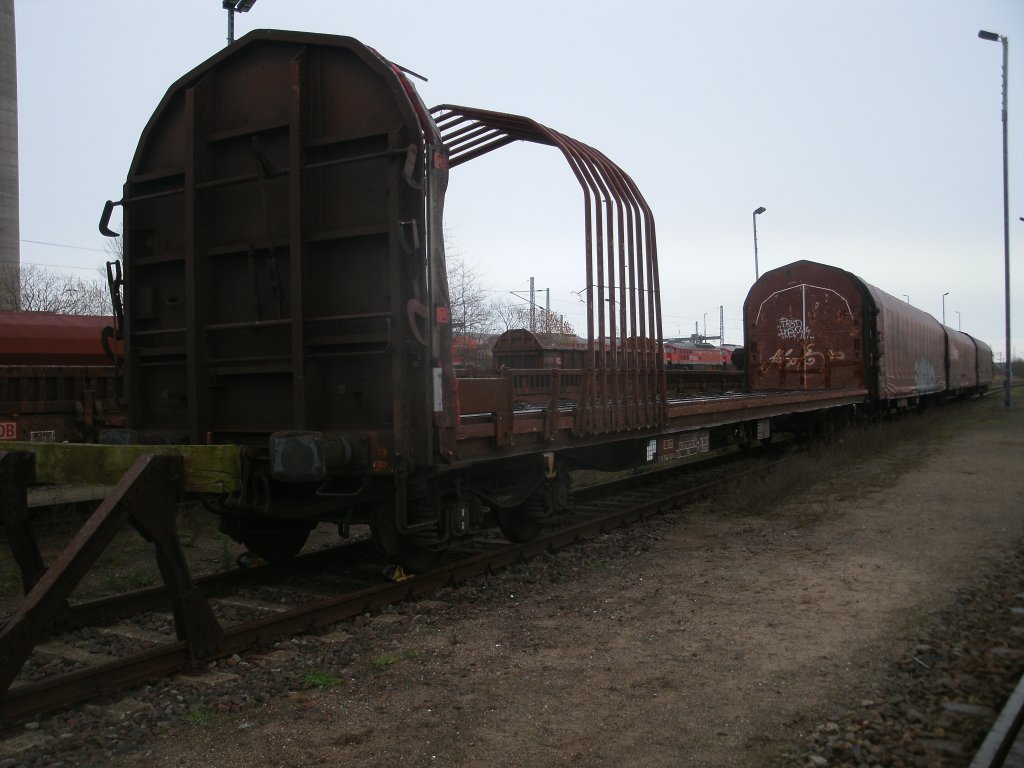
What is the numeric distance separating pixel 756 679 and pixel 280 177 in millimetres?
4460

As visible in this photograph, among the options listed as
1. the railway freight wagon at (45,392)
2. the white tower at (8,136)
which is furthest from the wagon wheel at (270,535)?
the white tower at (8,136)

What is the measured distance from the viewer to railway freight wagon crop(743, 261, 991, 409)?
1791 centimetres

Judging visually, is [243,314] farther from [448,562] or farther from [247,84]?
[448,562]

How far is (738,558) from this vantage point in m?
7.47

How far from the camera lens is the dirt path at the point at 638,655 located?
3.64 m

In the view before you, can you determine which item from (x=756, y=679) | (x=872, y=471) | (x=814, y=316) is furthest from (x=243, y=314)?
(x=814, y=316)

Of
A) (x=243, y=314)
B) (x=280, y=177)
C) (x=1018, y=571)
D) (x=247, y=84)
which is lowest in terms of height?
(x=1018, y=571)

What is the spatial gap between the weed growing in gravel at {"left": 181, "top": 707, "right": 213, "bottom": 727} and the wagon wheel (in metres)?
2.54

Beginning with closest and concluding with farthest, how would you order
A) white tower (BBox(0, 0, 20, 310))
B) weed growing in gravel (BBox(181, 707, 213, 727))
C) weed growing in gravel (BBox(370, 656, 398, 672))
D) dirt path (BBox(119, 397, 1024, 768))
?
dirt path (BBox(119, 397, 1024, 768)) < weed growing in gravel (BBox(181, 707, 213, 727)) < weed growing in gravel (BBox(370, 656, 398, 672)) < white tower (BBox(0, 0, 20, 310))

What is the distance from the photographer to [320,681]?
4359mm

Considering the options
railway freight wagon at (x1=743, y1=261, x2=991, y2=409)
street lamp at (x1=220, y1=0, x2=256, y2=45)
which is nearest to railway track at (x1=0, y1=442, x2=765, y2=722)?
street lamp at (x1=220, y1=0, x2=256, y2=45)

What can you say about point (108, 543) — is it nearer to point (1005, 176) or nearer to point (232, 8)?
point (232, 8)

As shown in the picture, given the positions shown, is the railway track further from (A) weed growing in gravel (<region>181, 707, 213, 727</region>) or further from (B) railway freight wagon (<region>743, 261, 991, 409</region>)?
(B) railway freight wagon (<region>743, 261, 991, 409</region>)

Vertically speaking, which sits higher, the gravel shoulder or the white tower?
the white tower
